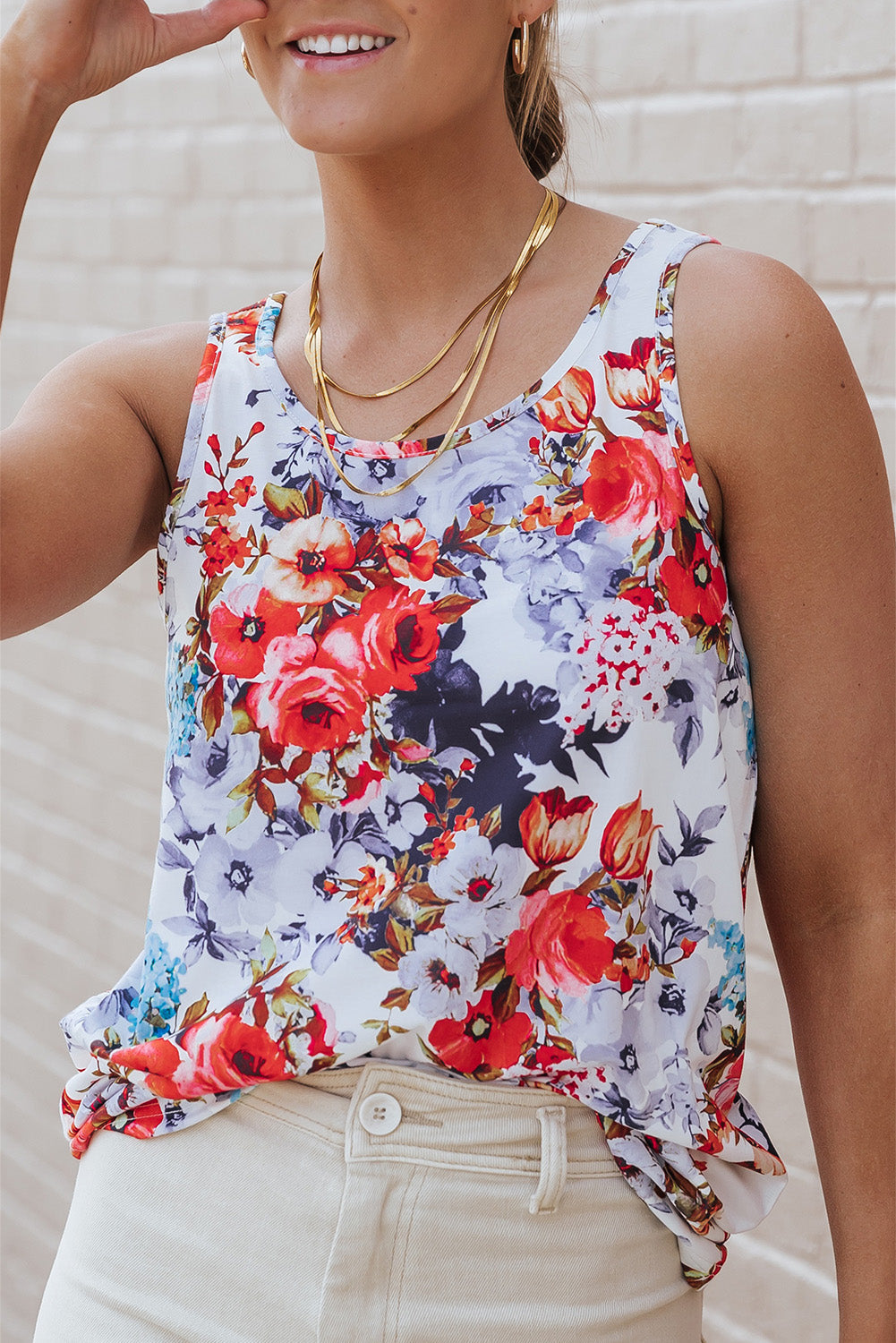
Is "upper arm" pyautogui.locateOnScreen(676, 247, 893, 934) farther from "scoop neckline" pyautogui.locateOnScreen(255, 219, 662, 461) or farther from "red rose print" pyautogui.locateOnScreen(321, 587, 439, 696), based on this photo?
"red rose print" pyautogui.locateOnScreen(321, 587, 439, 696)

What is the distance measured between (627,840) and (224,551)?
38 centimetres

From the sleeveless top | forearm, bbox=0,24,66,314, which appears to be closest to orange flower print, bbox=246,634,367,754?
the sleeveless top

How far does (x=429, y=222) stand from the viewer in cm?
119

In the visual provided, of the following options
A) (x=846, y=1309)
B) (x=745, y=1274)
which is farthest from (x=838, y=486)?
(x=745, y=1274)

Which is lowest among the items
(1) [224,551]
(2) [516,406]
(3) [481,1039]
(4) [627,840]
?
(3) [481,1039]

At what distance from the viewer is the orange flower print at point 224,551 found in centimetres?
115

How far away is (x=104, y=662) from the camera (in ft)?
9.55

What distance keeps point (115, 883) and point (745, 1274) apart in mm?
1475

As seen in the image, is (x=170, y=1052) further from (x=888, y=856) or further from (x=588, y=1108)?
(x=888, y=856)

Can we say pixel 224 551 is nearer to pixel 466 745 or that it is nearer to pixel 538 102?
pixel 466 745

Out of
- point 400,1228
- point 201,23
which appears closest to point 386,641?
point 400,1228

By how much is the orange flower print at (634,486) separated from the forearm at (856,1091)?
1.12ft

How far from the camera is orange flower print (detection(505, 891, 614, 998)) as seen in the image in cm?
103

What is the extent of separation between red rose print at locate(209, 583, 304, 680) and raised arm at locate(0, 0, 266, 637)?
115 mm
